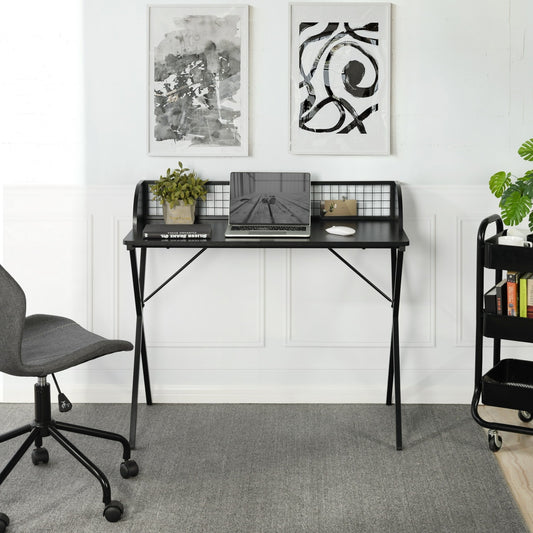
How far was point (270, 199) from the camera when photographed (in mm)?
3363

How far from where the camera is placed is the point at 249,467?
2.99m

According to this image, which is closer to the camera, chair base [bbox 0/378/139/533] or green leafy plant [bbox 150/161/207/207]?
chair base [bbox 0/378/139/533]

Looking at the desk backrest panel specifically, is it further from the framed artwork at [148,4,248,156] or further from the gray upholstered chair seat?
the gray upholstered chair seat

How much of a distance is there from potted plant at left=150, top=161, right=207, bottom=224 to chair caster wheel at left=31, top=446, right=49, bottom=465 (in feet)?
3.51

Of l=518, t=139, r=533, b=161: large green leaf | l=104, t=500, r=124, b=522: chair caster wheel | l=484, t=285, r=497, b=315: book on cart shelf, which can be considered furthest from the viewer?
l=518, t=139, r=533, b=161: large green leaf

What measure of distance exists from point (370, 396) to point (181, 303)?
0.98 m

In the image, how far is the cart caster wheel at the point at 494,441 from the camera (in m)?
3.10

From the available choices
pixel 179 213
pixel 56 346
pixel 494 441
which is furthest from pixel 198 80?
pixel 494 441

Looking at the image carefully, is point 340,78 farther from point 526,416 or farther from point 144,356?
point 526,416

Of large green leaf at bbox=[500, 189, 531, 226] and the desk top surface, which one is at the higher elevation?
large green leaf at bbox=[500, 189, 531, 226]

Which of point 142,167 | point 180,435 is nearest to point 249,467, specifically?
point 180,435

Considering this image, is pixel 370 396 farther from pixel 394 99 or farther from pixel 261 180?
pixel 394 99

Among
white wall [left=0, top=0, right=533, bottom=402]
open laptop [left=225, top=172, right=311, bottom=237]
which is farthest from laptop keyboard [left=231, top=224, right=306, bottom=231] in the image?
white wall [left=0, top=0, right=533, bottom=402]

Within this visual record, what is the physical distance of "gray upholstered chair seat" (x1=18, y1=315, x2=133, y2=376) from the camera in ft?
8.47
